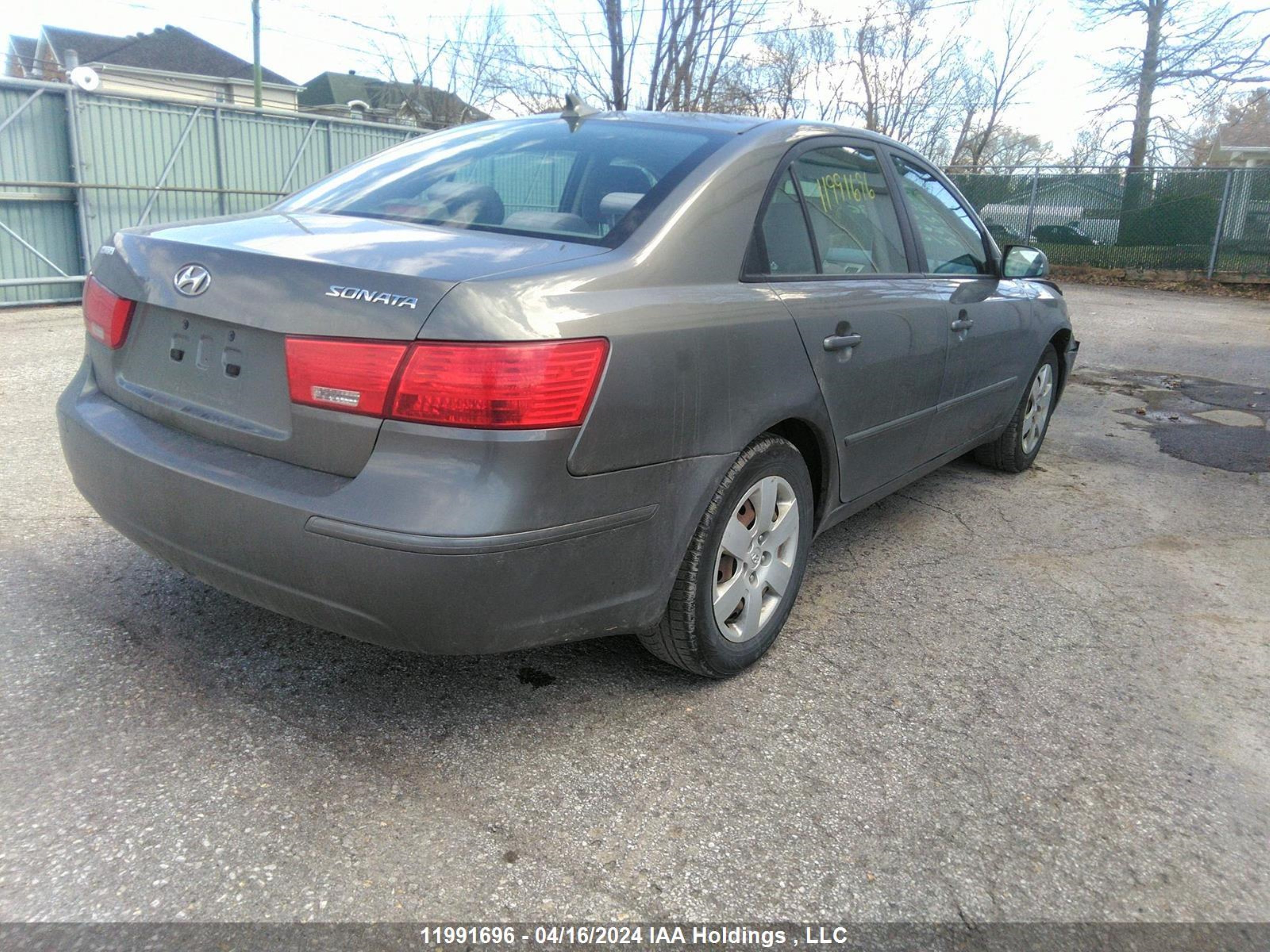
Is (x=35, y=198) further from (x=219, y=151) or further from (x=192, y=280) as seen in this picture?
(x=192, y=280)

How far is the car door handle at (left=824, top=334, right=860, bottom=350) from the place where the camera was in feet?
9.92

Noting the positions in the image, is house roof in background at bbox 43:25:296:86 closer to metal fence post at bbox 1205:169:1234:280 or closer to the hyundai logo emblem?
metal fence post at bbox 1205:169:1234:280

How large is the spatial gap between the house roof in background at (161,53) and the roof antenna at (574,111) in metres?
43.6

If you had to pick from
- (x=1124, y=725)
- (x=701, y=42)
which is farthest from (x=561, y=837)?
(x=701, y=42)

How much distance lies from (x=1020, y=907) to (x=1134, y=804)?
56 centimetres

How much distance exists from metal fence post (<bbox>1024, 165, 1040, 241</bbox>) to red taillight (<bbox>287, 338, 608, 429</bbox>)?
21041 mm

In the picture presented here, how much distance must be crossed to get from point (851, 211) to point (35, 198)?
10362 mm

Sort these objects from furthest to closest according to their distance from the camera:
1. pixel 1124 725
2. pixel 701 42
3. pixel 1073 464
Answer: pixel 701 42 → pixel 1073 464 → pixel 1124 725

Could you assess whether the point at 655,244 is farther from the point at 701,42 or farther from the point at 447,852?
the point at 701,42

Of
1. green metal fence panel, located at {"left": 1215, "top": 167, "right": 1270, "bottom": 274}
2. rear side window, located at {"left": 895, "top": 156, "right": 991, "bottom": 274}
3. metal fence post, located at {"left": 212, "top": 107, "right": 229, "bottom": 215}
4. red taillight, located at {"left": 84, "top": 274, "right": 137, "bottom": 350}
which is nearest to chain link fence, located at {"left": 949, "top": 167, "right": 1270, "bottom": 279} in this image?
green metal fence panel, located at {"left": 1215, "top": 167, "right": 1270, "bottom": 274}

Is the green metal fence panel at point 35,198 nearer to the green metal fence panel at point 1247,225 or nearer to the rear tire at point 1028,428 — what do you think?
the rear tire at point 1028,428

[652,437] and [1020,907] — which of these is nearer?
[1020,907]

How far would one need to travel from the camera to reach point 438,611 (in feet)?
6.99

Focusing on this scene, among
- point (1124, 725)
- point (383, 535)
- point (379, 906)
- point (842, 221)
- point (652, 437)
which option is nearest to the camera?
point (379, 906)
